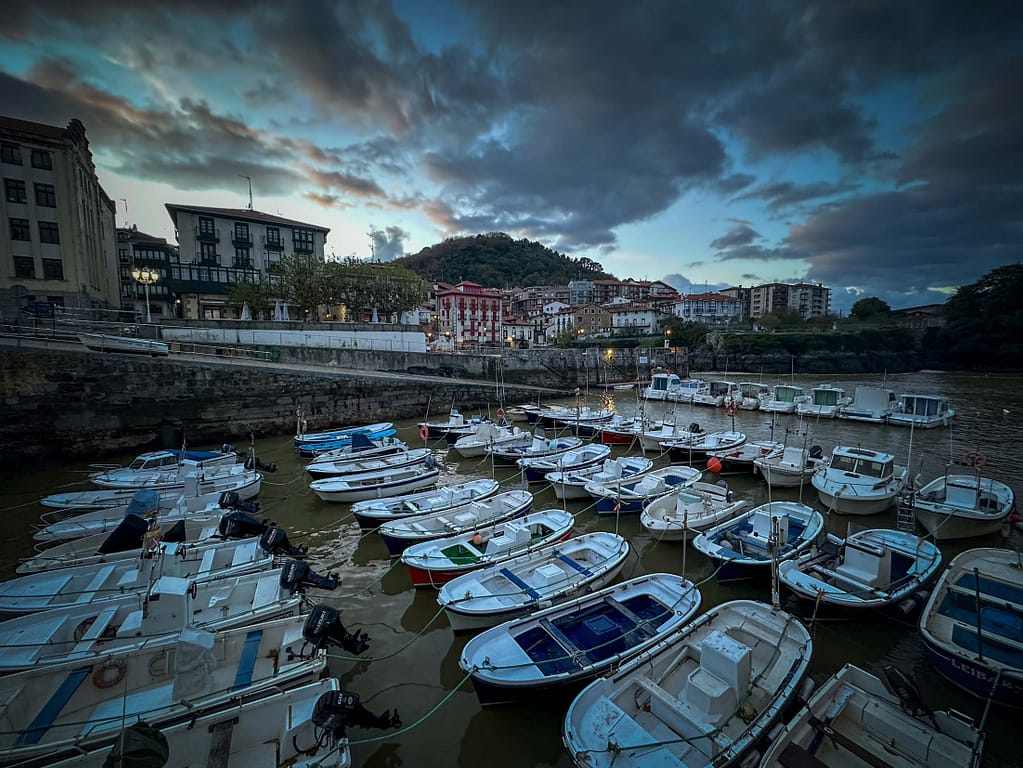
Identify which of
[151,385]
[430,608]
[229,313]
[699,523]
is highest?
[229,313]

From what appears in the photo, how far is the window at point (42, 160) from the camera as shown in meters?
28.7

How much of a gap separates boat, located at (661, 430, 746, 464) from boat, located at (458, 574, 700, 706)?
1201cm

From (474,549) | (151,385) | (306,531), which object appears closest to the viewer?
(474,549)

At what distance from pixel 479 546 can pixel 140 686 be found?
20.0ft

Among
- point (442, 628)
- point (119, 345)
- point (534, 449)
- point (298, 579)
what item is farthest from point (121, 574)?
point (119, 345)

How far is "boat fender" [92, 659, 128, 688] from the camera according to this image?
5527 mm

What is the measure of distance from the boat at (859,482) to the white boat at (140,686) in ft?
49.4

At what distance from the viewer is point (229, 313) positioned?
45.6 metres

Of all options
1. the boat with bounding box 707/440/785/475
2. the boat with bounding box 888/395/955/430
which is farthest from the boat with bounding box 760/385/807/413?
the boat with bounding box 707/440/785/475

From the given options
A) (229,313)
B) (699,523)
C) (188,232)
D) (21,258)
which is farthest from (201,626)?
(188,232)

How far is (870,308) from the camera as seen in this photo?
92500 millimetres

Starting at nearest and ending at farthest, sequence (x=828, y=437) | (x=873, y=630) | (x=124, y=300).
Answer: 1. (x=873, y=630)
2. (x=828, y=437)
3. (x=124, y=300)

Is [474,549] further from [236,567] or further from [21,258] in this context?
[21,258]

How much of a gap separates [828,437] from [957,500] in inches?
534
